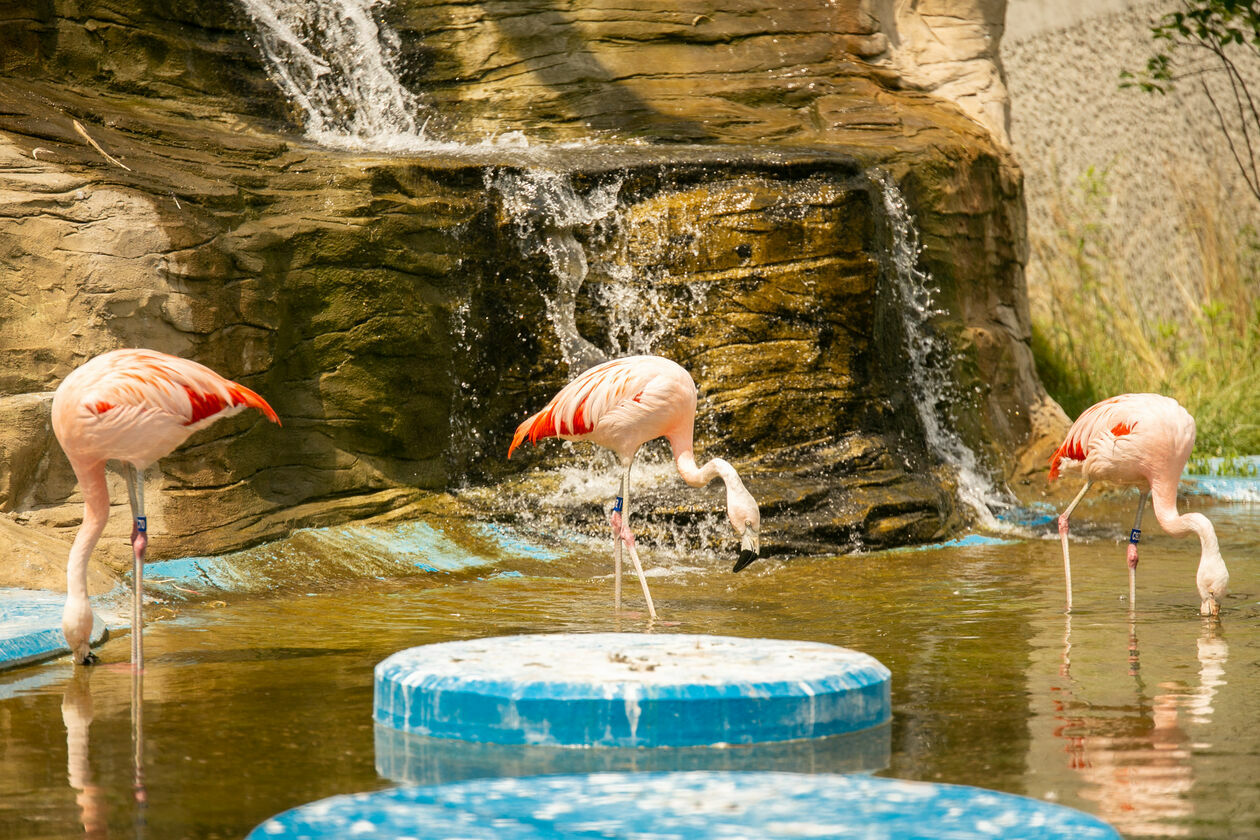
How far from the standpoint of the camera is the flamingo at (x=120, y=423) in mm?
4465

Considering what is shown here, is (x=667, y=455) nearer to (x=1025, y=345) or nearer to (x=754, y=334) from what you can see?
(x=754, y=334)

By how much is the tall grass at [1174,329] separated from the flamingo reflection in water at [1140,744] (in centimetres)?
757

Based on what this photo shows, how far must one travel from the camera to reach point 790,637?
194 inches

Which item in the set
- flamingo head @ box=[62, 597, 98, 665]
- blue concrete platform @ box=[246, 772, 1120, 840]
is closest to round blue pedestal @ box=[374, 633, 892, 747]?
blue concrete platform @ box=[246, 772, 1120, 840]

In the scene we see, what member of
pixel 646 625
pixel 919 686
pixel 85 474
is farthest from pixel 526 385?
pixel 919 686

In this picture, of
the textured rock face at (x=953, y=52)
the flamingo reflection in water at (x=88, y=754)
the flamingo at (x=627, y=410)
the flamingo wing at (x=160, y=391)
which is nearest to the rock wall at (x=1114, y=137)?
the textured rock face at (x=953, y=52)

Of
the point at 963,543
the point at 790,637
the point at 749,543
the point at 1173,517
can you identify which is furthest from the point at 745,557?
the point at 963,543

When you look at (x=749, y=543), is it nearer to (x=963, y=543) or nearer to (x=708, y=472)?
(x=708, y=472)

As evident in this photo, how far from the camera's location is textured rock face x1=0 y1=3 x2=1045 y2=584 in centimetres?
666

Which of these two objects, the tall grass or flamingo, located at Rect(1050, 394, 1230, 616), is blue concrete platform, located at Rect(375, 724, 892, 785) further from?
the tall grass

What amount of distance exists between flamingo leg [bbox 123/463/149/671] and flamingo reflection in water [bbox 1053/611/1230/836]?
2542 mm

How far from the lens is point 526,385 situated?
27.3ft

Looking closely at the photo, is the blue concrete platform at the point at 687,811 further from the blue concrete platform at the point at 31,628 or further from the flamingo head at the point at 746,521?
the flamingo head at the point at 746,521

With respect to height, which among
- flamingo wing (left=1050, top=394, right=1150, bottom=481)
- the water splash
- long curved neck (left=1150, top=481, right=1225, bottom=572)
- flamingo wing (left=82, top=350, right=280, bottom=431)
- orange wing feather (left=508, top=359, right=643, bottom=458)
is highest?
the water splash
